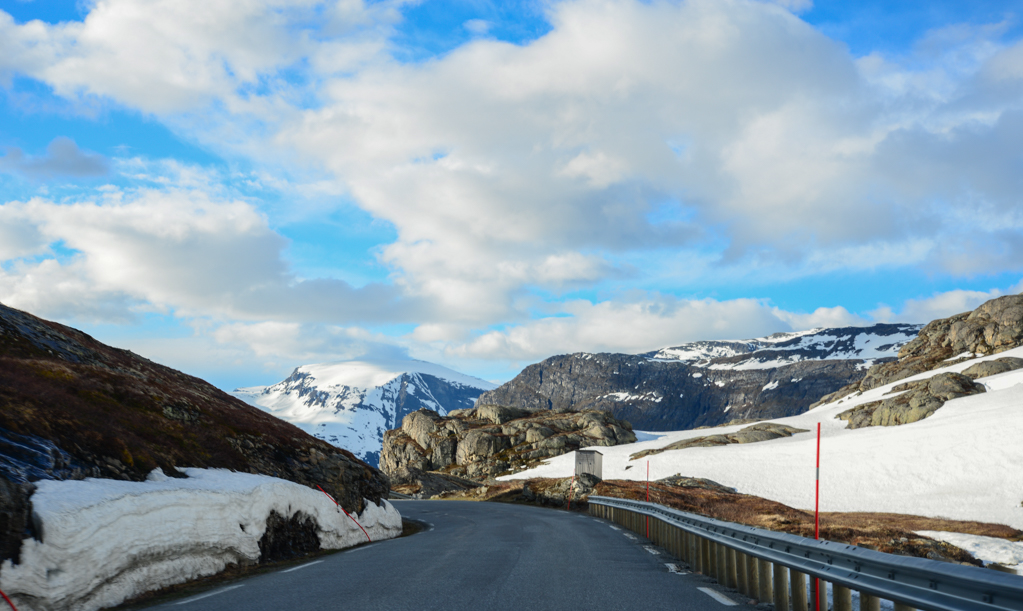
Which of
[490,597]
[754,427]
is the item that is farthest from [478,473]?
[490,597]

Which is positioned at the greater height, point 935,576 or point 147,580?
point 935,576

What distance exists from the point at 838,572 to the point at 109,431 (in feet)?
43.1

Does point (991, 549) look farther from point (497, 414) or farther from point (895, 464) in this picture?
point (497, 414)

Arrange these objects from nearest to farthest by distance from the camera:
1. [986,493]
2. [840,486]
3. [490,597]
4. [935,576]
A: [935,576]
[490,597]
[986,493]
[840,486]

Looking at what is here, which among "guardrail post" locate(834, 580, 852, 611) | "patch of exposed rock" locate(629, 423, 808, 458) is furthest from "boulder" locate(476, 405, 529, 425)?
"guardrail post" locate(834, 580, 852, 611)

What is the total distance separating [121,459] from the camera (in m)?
11.6

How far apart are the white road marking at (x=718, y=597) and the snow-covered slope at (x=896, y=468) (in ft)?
142

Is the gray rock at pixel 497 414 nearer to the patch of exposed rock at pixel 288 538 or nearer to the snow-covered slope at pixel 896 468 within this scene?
the snow-covered slope at pixel 896 468

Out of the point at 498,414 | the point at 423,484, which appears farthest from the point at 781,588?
the point at 498,414

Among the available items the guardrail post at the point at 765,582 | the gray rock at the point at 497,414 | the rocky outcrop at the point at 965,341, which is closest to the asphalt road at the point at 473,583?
the guardrail post at the point at 765,582

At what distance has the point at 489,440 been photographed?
10356 centimetres

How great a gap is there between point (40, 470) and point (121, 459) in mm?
2250

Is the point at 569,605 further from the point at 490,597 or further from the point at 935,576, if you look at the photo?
the point at 935,576

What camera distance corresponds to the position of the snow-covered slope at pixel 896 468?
156 ft
